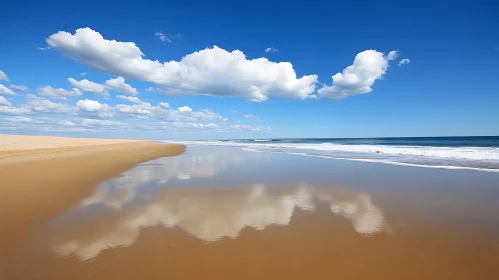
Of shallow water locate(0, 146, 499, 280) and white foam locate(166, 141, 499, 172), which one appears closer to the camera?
shallow water locate(0, 146, 499, 280)

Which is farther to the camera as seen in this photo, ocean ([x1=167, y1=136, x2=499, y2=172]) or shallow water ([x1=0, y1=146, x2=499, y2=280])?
ocean ([x1=167, y1=136, x2=499, y2=172])

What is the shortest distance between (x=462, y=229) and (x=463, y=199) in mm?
3196

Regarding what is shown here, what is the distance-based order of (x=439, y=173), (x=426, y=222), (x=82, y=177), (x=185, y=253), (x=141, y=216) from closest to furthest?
(x=185, y=253) → (x=426, y=222) → (x=141, y=216) → (x=82, y=177) → (x=439, y=173)

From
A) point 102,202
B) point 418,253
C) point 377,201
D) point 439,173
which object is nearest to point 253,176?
point 377,201

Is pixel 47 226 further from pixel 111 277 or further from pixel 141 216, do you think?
pixel 111 277

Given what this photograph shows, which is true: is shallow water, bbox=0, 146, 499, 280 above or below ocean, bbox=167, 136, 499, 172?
below

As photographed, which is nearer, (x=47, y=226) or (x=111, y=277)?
(x=111, y=277)

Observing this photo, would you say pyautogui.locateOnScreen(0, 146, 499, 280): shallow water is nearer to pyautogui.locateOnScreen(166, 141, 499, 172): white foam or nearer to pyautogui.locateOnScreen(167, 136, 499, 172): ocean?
pyautogui.locateOnScreen(166, 141, 499, 172): white foam

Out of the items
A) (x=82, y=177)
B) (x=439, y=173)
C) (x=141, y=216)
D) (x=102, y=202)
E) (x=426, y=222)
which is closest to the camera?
(x=426, y=222)

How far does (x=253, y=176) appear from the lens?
1230 centimetres

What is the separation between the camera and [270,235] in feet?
16.8

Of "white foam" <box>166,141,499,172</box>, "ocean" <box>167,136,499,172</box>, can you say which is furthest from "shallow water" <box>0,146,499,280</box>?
"ocean" <box>167,136,499,172</box>

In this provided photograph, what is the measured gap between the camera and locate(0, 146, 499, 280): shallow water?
3785mm

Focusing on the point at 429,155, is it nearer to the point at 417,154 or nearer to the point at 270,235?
the point at 417,154
